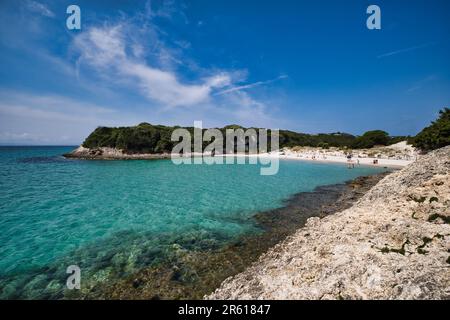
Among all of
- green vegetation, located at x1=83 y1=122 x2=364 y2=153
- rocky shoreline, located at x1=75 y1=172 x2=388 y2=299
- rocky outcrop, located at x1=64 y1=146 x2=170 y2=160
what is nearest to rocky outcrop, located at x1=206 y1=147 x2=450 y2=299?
rocky shoreline, located at x1=75 y1=172 x2=388 y2=299

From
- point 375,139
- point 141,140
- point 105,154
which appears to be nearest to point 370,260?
point 141,140

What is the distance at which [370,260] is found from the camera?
6.21m

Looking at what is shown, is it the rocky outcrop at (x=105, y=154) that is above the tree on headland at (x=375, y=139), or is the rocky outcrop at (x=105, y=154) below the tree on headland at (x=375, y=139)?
below

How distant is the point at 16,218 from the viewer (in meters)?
14.5

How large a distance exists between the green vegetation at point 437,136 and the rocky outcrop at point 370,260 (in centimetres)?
4623

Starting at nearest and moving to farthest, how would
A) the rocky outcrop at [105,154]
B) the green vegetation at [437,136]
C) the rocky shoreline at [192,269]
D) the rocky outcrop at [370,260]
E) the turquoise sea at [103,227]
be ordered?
the rocky outcrop at [370,260] < the rocky shoreline at [192,269] < the turquoise sea at [103,227] < the green vegetation at [437,136] < the rocky outcrop at [105,154]

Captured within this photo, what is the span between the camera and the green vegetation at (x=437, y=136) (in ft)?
137

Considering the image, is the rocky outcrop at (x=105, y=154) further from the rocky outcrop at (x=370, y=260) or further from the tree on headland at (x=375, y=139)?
the tree on headland at (x=375, y=139)

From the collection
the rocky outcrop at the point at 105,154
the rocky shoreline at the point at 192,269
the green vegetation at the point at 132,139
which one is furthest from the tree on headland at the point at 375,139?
the rocky shoreline at the point at 192,269

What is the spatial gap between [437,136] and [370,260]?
178 feet

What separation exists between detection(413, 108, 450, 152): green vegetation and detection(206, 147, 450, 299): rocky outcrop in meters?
46.2

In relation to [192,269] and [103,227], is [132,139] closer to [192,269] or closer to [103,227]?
[103,227]

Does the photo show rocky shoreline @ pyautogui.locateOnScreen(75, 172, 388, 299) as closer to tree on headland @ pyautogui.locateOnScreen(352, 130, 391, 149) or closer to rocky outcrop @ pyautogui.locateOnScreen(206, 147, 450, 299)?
rocky outcrop @ pyautogui.locateOnScreen(206, 147, 450, 299)
